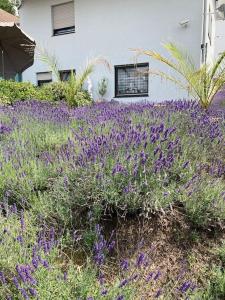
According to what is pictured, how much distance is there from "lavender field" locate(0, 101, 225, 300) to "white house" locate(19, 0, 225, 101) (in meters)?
10.5

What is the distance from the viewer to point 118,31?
13805 millimetres

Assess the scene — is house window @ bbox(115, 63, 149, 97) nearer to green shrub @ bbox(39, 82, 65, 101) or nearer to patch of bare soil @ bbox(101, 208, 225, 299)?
green shrub @ bbox(39, 82, 65, 101)

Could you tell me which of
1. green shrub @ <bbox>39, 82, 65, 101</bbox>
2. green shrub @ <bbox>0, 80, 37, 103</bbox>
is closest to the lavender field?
green shrub @ <bbox>0, 80, 37, 103</bbox>

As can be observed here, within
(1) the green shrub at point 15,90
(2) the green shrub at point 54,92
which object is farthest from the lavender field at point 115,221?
(2) the green shrub at point 54,92

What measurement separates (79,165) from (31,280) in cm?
100

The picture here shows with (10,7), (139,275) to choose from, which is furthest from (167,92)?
(10,7)

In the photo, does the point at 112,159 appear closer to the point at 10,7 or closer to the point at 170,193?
the point at 170,193

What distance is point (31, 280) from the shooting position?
159cm

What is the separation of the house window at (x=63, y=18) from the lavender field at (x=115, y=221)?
13283 millimetres

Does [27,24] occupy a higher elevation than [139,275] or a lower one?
higher

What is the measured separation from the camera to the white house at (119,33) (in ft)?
41.4

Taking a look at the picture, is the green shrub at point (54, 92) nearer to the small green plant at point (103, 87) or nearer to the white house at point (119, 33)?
the small green plant at point (103, 87)

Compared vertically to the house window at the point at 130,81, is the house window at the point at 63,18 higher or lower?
higher

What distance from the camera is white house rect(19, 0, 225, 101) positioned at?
1261 cm
